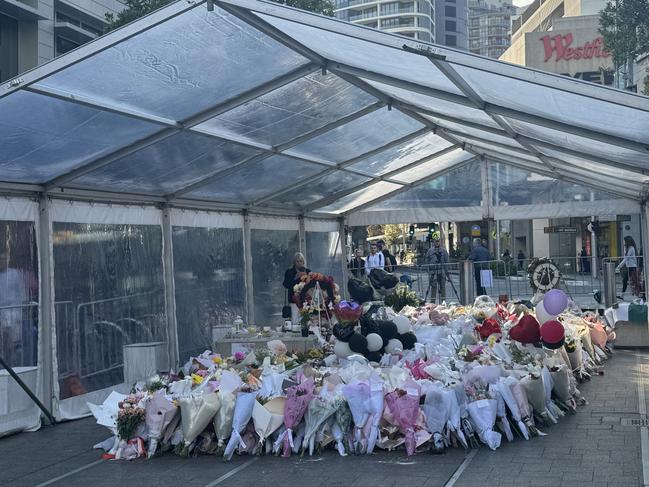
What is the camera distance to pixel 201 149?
11125 millimetres

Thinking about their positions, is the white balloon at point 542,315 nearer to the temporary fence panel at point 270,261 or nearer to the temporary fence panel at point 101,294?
the temporary fence panel at point 101,294

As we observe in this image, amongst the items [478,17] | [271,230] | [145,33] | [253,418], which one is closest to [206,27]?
[145,33]

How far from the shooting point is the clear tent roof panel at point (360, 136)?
12391 mm

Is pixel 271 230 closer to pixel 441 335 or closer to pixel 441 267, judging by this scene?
pixel 441 267

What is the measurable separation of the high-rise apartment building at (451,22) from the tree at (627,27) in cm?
10089

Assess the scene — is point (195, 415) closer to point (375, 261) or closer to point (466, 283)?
point (466, 283)

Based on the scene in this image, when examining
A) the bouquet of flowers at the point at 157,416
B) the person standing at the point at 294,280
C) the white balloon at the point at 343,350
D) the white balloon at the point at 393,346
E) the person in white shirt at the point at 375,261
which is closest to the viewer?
the bouquet of flowers at the point at 157,416

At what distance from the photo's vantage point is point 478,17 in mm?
180250

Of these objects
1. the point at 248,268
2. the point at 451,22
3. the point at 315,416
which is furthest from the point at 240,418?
the point at 451,22

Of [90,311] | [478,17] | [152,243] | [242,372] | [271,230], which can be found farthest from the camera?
[478,17]

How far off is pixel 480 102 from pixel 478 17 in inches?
7085

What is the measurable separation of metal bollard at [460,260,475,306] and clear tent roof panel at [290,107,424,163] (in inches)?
197

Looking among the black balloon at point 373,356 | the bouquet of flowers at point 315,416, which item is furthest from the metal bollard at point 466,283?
the bouquet of flowers at point 315,416

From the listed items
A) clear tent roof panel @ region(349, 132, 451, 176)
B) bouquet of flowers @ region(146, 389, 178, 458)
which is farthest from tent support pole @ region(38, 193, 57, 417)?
clear tent roof panel @ region(349, 132, 451, 176)
